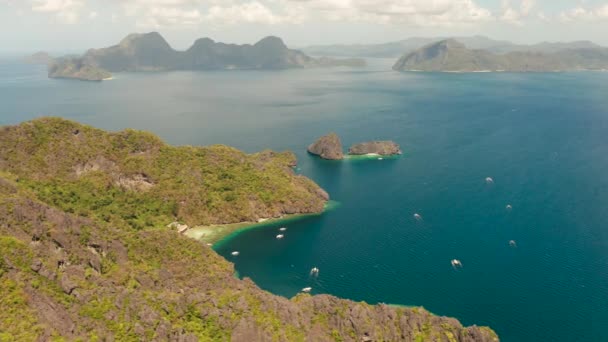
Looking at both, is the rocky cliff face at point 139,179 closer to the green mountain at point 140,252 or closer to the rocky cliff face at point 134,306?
the green mountain at point 140,252

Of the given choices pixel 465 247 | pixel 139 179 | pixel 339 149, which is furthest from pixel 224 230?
pixel 339 149

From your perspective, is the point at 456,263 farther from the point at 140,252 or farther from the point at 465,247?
the point at 140,252

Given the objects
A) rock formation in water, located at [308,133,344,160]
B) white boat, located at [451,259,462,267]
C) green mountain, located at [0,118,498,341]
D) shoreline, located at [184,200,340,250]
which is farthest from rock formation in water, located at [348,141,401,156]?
white boat, located at [451,259,462,267]

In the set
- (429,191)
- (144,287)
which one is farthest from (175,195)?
(429,191)

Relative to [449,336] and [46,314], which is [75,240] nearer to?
[46,314]

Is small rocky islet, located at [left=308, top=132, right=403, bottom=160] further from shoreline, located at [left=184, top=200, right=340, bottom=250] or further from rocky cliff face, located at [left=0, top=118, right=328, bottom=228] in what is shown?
A: shoreline, located at [left=184, top=200, right=340, bottom=250]

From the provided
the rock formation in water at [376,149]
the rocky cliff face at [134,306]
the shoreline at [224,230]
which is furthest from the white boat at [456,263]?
the rock formation in water at [376,149]
